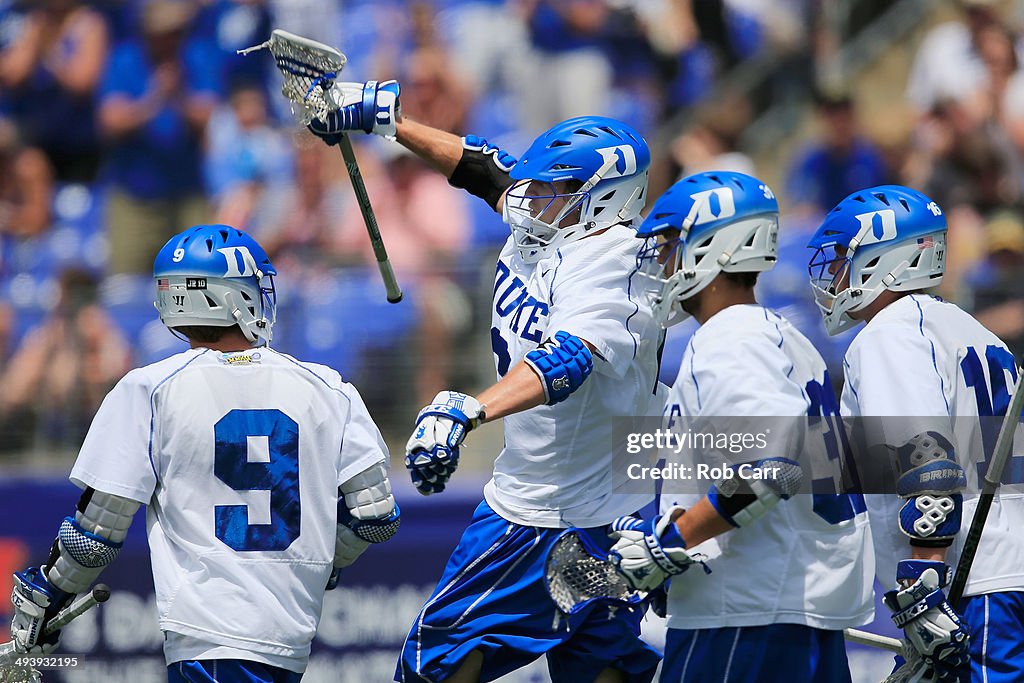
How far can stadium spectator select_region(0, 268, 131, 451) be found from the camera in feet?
26.6

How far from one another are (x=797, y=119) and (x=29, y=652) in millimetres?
7254

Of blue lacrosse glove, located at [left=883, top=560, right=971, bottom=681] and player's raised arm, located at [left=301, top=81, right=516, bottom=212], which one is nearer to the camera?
blue lacrosse glove, located at [left=883, top=560, right=971, bottom=681]

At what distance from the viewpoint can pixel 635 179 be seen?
455 centimetres

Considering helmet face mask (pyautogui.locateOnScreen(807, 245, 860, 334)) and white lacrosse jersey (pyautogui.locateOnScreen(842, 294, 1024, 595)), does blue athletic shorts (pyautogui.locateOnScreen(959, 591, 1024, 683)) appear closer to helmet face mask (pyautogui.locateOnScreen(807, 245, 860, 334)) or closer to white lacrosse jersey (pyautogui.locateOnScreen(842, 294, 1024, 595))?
white lacrosse jersey (pyautogui.locateOnScreen(842, 294, 1024, 595))

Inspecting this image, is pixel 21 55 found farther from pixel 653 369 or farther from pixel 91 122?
pixel 653 369

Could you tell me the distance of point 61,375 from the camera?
816 centimetres

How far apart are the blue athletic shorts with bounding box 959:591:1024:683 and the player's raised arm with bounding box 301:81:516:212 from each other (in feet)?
7.05

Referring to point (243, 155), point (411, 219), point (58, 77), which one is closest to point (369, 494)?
point (411, 219)

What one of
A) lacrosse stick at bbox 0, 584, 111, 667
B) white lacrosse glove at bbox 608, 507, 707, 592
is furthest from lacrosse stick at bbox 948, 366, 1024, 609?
lacrosse stick at bbox 0, 584, 111, 667

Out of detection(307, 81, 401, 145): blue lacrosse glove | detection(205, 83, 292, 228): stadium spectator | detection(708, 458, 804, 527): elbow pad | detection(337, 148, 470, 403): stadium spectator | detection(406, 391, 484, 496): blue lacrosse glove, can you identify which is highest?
detection(205, 83, 292, 228): stadium spectator

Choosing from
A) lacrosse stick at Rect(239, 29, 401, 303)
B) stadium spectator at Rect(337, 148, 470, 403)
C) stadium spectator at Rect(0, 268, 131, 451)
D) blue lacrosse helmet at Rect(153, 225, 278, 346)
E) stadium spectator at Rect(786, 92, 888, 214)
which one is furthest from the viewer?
stadium spectator at Rect(786, 92, 888, 214)

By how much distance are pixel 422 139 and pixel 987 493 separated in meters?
2.36

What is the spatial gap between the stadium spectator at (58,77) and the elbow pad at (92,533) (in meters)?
6.39

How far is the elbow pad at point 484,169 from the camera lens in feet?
16.9
